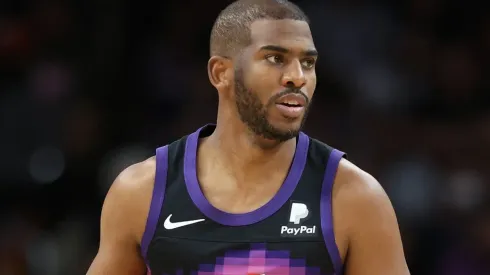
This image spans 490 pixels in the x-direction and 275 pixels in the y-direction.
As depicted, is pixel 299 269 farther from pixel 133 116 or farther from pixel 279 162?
pixel 133 116

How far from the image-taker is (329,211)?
3555 mm

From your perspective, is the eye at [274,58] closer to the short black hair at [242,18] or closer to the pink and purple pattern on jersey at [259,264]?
the short black hair at [242,18]

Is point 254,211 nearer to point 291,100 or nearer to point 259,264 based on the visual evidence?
point 259,264

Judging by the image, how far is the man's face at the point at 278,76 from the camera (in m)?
3.53

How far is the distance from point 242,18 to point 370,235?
0.97 m

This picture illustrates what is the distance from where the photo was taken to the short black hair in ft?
11.8

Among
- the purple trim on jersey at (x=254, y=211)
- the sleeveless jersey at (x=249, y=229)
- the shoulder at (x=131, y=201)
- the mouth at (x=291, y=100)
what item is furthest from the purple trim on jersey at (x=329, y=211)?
the shoulder at (x=131, y=201)

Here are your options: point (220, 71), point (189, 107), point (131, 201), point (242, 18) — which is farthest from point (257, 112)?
point (189, 107)

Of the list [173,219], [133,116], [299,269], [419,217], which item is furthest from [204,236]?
[133,116]

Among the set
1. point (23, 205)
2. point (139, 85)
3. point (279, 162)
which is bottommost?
point (23, 205)

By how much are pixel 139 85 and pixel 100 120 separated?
400mm

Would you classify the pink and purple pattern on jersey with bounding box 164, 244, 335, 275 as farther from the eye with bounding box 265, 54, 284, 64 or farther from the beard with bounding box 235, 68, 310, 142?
the eye with bounding box 265, 54, 284, 64

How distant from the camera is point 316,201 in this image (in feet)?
11.8

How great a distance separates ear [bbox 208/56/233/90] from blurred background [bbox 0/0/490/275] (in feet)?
8.31
